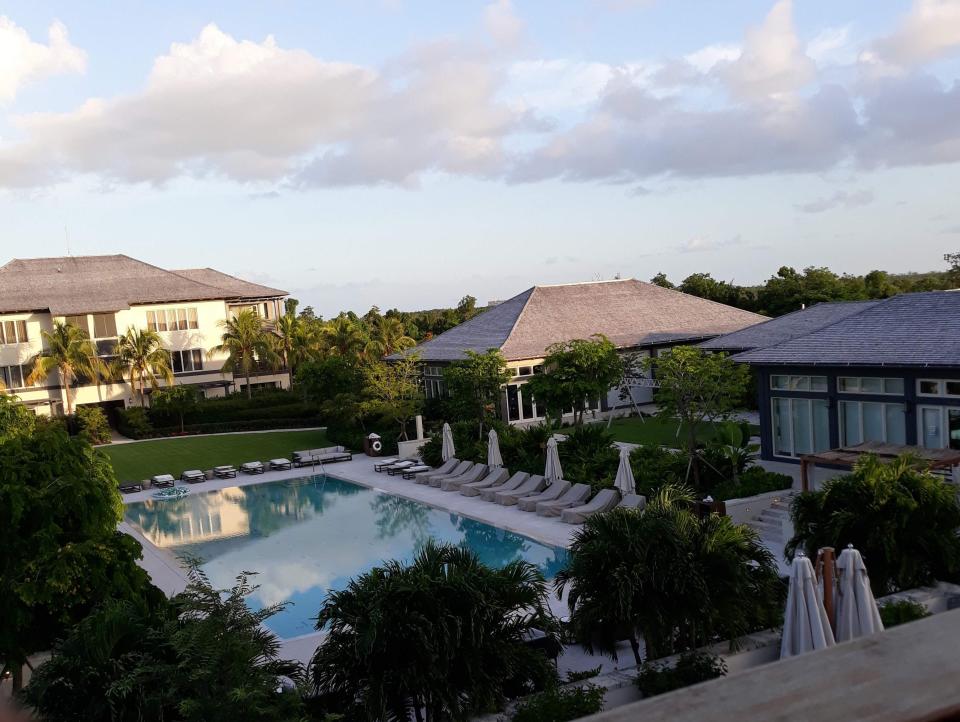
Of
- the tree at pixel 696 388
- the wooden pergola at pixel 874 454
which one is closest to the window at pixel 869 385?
the wooden pergola at pixel 874 454

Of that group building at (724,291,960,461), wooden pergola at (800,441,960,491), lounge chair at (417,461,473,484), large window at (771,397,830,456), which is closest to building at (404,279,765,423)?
lounge chair at (417,461,473,484)

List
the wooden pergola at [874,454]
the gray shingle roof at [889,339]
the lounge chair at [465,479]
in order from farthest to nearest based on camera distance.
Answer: the lounge chair at [465,479], the gray shingle roof at [889,339], the wooden pergola at [874,454]

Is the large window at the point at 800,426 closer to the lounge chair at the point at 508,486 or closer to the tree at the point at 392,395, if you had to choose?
the lounge chair at the point at 508,486

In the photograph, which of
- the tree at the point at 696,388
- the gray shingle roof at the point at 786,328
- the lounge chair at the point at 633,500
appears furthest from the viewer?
the gray shingle roof at the point at 786,328

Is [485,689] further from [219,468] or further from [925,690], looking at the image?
[219,468]

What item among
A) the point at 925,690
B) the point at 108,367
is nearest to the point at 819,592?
the point at 925,690

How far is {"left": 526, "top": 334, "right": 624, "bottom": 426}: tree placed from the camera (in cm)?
3020

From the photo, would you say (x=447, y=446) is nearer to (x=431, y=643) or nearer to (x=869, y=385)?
(x=869, y=385)

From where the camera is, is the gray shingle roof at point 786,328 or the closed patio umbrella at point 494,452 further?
the gray shingle roof at point 786,328

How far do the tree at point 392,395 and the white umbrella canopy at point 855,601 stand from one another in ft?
78.6

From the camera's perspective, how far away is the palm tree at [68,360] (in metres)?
41.9

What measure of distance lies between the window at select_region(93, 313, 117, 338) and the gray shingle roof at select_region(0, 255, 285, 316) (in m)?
0.57

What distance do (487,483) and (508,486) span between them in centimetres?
118

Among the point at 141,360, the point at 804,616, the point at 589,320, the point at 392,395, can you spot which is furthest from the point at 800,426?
the point at 141,360
